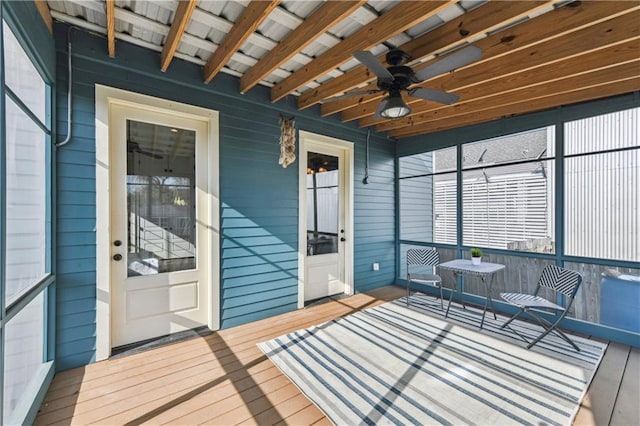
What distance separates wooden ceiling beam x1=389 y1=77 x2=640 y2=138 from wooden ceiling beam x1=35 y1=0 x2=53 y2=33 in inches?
170

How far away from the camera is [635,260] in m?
3.03

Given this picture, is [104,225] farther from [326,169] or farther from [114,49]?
[326,169]

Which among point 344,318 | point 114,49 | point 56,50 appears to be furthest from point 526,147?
point 56,50

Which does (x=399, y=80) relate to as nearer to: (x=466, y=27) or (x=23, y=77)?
(x=466, y=27)

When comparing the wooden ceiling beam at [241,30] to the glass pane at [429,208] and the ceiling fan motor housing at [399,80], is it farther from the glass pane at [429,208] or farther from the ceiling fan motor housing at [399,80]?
the glass pane at [429,208]

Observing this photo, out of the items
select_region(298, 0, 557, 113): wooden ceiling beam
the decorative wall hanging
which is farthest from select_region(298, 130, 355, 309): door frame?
select_region(298, 0, 557, 113): wooden ceiling beam

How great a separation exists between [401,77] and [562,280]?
2800 millimetres

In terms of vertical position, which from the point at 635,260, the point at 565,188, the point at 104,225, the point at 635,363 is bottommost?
the point at 635,363

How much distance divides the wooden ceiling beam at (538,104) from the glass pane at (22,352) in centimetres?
486

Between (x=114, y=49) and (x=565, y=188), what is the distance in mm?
5089

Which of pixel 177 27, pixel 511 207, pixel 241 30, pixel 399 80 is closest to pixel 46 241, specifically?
pixel 177 27

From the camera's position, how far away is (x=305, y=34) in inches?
87.8

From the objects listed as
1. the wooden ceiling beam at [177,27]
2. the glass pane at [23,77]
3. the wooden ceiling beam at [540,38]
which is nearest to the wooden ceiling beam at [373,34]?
the wooden ceiling beam at [540,38]

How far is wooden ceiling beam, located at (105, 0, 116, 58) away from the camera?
1884mm
